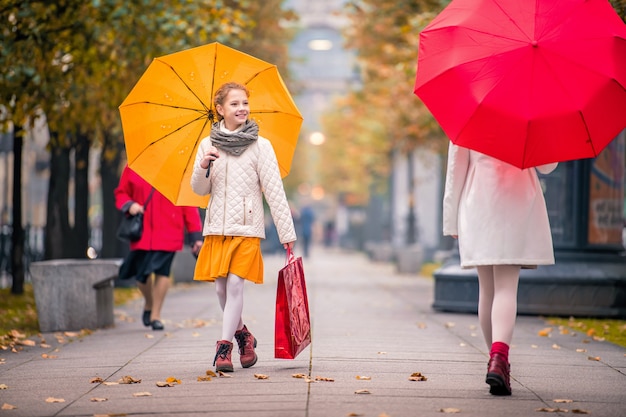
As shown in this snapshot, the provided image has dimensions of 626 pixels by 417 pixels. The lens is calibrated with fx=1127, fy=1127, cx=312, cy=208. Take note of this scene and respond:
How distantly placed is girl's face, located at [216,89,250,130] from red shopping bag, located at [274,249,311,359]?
0.95 meters

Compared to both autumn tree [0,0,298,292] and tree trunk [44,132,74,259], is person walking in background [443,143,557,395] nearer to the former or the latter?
autumn tree [0,0,298,292]

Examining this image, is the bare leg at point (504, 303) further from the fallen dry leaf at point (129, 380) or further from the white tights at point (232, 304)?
the fallen dry leaf at point (129, 380)

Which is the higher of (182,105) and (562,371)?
(182,105)

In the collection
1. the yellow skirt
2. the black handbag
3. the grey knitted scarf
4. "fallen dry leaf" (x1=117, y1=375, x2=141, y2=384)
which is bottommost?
"fallen dry leaf" (x1=117, y1=375, x2=141, y2=384)

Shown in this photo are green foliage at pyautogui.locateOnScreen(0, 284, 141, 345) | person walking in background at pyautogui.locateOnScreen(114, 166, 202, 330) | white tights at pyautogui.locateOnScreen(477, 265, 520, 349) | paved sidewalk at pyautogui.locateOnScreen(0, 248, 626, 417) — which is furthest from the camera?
green foliage at pyautogui.locateOnScreen(0, 284, 141, 345)

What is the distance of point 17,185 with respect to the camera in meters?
16.0

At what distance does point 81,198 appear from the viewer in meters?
18.4

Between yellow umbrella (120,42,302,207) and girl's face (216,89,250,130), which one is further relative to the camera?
yellow umbrella (120,42,302,207)

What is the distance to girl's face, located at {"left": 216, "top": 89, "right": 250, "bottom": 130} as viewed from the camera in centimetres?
742

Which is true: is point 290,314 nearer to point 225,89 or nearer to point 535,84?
point 225,89

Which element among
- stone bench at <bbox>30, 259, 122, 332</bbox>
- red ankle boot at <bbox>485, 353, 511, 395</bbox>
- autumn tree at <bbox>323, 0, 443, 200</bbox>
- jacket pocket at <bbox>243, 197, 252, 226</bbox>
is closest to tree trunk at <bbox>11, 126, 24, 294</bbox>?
stone bench at <bbox>30, 259, 122, 332</bbox>

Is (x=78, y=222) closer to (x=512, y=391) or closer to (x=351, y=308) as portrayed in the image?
(x=351, y=308)

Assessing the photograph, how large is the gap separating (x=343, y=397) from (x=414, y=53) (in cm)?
1542

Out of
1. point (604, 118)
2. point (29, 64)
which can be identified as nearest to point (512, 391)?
point (604, 118)
